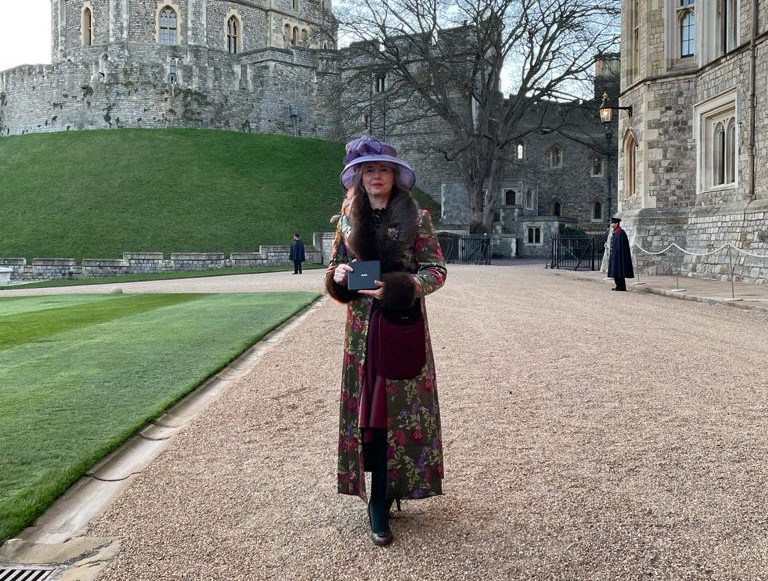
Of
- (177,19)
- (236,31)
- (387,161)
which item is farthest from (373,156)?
(236,31)

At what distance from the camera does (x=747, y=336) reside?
8.46 meters

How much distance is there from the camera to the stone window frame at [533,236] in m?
38.6

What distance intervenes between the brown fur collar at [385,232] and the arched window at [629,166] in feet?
58.9

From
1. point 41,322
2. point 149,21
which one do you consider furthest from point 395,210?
point 149,21

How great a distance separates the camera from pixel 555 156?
46.3 m

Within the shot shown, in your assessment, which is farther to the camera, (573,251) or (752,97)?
(573,251)

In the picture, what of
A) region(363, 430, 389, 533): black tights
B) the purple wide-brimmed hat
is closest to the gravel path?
region(363, 430, 389, 533): black tights

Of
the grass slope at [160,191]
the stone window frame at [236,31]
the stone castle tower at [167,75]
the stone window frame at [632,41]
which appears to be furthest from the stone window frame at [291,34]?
the stone window frame at [632,41]

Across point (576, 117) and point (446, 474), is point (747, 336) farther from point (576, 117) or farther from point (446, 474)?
point (576, 117)

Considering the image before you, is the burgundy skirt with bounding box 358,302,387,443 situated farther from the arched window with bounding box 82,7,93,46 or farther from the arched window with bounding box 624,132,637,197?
the arched window with bounding box 82,7,93,46

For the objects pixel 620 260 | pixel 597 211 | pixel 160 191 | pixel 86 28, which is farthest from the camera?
pixel 86 28

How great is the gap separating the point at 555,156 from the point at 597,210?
166 inches

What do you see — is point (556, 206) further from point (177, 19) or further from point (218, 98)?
point (177, 19)

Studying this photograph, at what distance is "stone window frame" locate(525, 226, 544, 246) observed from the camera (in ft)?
127
